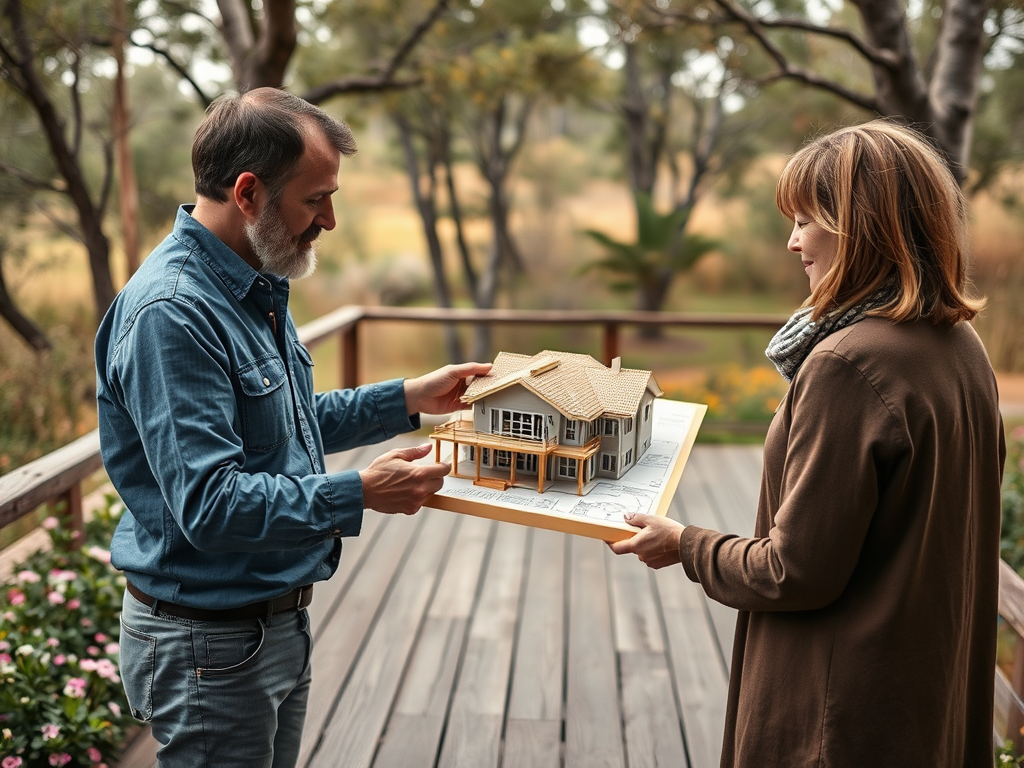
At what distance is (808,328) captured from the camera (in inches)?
49.6

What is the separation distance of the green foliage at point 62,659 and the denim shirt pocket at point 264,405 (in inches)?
45.8

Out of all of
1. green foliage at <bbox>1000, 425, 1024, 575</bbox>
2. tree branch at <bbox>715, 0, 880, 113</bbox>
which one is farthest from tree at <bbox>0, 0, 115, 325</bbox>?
green foliage at <bbox>1000, 425, 1024, 575</bbox>

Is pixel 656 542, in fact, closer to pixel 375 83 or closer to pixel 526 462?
pixel 526 462

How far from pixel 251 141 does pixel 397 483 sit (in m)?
0.61

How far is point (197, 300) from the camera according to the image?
136 cm

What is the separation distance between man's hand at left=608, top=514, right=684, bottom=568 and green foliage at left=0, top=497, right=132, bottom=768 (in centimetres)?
150

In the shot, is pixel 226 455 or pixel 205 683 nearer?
pixel 226 455

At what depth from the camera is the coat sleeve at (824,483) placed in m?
1.16

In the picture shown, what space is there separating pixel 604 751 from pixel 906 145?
183 centimetres

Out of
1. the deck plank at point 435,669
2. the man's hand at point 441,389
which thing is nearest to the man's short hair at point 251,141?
the man's hand at point 441,389

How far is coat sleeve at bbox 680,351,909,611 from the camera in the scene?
1.16 m

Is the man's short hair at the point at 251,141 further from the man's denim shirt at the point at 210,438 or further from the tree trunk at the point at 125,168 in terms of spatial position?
the tree trunk at the point at 125,168

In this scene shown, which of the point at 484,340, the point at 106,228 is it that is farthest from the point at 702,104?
the point at 106,228

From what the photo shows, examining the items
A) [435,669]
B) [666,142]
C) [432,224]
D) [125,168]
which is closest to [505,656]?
[435,669]
